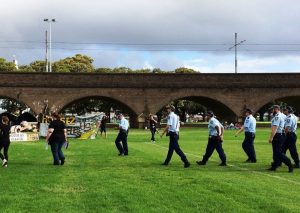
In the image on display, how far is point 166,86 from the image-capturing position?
5153 centimetres

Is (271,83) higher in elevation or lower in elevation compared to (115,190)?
higher

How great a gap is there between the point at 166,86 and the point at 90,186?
41963mm

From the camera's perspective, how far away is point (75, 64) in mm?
80875

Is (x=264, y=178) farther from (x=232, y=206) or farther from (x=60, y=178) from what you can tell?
(x=60, y=178)

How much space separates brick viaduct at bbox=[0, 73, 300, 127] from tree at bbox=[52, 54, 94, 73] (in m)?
28.1

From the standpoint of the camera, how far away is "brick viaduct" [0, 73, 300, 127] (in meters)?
49.1

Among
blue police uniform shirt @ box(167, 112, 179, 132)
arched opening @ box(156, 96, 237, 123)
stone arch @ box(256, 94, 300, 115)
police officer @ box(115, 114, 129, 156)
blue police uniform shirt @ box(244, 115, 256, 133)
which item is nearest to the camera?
blue police uniform shirt @ box(167, 112, 179, 132)

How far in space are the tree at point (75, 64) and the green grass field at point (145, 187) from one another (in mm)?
65084

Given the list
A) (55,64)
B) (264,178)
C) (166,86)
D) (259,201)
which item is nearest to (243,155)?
(264,178)

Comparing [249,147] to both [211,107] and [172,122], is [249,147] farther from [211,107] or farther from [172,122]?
[211,107]

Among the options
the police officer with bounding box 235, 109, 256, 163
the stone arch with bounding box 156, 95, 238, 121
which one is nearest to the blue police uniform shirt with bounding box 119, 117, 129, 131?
the police officer with bounding box 235, 109, 256, 163

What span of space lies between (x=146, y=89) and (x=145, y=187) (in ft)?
137

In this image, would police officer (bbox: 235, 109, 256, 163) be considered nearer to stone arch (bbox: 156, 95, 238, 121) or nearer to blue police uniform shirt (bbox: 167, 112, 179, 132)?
blue police uniform shirt (bbox: 167, 112, 179, 132)

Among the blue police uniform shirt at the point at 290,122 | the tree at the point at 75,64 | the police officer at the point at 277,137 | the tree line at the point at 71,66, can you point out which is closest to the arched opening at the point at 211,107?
the tree line at the point at 71,66
